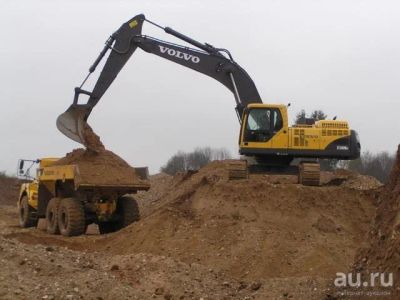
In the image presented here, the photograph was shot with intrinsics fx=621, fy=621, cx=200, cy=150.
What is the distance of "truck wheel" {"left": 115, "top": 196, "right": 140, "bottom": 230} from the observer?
18.1 m

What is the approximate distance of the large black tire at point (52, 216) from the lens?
59.8ft

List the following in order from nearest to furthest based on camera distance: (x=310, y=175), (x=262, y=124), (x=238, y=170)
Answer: (x=310, y=175)
(x=238, y=170)
(x=262, y=124)

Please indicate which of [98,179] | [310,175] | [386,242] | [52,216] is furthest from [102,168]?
[386,242]

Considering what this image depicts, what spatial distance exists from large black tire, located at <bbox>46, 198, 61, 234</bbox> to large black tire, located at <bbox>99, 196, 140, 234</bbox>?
1.33 metres

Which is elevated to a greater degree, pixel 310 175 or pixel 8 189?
pixel 310 175

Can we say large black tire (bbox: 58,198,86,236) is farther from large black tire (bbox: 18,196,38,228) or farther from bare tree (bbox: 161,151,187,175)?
bare tree (bbox: 161,151,187,175)

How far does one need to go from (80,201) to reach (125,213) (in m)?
1.40

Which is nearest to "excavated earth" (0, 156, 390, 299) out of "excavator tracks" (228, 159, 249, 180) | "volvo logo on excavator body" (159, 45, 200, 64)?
"excavator tracks" (228, 159, 249, 180)

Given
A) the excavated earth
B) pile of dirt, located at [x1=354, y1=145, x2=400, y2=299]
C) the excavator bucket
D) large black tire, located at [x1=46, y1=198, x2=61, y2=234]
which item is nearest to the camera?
pile of dirt, located at [x1=354, y1=145, x2=400, y2=299]

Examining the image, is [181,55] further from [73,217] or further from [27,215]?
[27,215]

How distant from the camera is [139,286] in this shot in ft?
30.4

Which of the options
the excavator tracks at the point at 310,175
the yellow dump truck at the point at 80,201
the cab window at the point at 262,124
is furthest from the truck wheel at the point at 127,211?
the excavator tracks at the point at 310,175

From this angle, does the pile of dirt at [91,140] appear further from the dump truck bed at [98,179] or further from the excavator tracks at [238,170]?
the excavator tracks at [238,170]

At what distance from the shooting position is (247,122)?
17359 mm
